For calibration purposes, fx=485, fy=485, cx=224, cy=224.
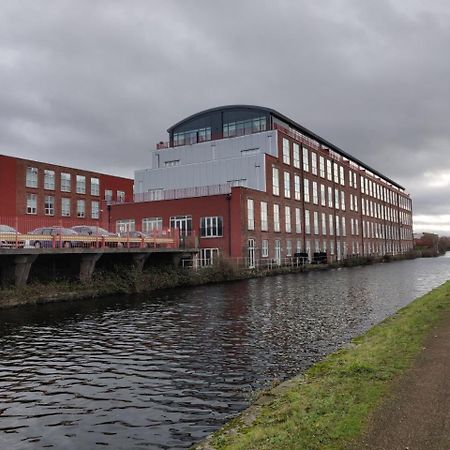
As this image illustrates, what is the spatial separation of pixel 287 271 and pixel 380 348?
3529 centimetres

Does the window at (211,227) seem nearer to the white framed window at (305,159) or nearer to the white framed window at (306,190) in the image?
the white framed window at (306,190)

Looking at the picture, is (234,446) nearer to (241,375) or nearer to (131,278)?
(241,375)

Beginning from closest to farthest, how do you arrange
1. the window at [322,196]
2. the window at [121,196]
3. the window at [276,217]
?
the window at [276,217] < the window at [322,196] < the window at [121,196]

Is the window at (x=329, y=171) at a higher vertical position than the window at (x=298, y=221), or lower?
higher

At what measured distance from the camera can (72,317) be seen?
18.3m

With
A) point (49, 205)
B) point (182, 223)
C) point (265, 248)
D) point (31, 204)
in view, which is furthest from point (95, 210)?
point (265, 248)

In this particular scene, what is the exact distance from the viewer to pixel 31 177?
5562 cm

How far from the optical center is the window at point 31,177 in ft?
181

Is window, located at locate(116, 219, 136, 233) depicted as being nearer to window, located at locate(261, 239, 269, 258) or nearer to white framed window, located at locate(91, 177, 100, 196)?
window, located at locate(261, 239, 269, 258)

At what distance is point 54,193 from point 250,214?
2714cm

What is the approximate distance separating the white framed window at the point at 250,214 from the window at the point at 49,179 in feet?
88.8

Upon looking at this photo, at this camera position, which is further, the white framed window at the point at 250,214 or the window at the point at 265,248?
the window at the point at 265,248

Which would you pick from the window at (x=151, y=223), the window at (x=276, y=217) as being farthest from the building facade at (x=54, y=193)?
the window at (x=276, y=217)

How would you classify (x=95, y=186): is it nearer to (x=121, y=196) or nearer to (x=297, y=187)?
(x=121, y=196)
